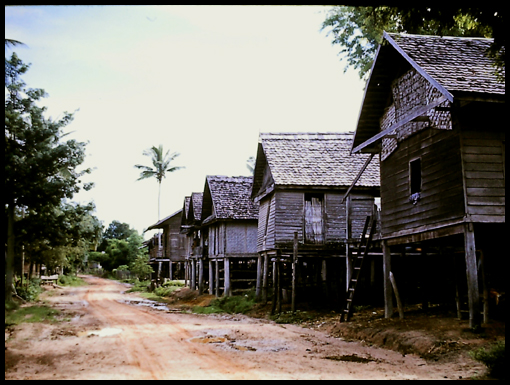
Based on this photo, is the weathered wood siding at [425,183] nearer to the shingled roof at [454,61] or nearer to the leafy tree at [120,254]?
the shingled roof at [454,61]

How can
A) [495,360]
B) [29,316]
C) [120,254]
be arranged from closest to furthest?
1. [495,360]
2. [29,316]
3. [120,254]

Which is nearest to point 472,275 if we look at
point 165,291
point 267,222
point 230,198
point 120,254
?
point 267,222

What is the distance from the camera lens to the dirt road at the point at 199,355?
29.3 ft

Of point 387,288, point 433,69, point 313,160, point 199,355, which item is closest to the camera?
point 199,355

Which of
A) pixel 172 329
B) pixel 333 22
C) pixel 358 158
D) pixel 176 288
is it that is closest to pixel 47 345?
pixel 172 329

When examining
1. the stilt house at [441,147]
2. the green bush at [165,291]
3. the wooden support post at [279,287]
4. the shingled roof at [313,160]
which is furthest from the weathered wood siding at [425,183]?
the green bush at [165,291]

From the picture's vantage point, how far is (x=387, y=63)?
16.5 metres

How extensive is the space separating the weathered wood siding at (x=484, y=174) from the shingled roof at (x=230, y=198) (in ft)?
66.5

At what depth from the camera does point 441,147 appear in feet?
44.8

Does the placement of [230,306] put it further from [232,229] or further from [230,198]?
[230,198]

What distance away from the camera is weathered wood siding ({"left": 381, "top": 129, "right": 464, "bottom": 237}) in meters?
13.0

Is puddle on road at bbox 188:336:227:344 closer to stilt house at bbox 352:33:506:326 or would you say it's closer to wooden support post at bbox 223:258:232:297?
stilt house at bbox 352:33:506:326

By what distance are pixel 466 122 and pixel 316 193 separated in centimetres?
1154

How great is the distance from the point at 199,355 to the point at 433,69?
903 cm
